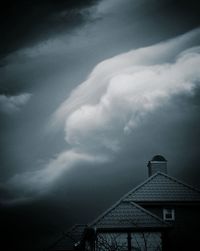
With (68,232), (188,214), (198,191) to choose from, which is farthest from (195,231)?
(68,232)

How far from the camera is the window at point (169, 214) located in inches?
979

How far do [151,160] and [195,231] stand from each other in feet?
20.8

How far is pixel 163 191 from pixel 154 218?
4249 mm

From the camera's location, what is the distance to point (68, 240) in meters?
31.0

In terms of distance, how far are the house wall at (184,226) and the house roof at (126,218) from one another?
304 centimetres

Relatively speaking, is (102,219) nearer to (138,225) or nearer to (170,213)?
(138,225)

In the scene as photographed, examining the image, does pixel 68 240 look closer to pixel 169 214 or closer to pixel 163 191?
pixel 169 214

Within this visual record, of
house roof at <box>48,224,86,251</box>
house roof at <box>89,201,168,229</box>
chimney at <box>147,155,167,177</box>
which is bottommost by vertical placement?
house roof at <box>48,224,86,251</box>

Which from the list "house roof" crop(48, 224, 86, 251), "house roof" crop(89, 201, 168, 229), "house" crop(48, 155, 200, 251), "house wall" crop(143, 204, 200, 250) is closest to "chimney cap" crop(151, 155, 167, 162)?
"house" crop(48, 155, 200, 251)

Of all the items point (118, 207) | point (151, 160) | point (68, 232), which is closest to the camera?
point (118, 207)

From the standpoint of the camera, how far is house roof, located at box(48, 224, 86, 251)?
99.0ft

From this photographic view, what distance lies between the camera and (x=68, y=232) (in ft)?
104

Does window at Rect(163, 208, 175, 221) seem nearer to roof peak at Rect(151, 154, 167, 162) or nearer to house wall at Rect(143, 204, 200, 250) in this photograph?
house wall at Rect(143, 204, 200, 250)

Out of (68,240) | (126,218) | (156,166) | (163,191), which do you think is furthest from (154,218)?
(68,240)
